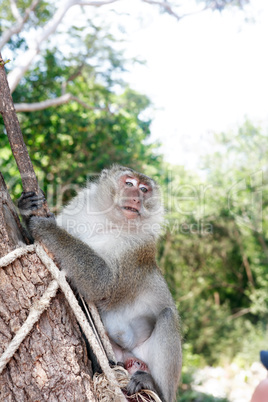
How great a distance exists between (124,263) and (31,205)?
0.96m

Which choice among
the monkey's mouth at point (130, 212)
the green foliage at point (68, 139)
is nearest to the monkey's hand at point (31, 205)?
the monkey's mouth at point (130, 212)

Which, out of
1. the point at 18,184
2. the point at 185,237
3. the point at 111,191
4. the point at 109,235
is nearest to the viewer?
the point at 109,235

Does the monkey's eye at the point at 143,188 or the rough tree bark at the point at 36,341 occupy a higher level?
the monkey's eye at the point at 143,188

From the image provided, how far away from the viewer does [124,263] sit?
3084mm

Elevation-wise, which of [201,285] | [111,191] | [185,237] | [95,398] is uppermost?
[111,191]

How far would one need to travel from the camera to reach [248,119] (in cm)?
1207

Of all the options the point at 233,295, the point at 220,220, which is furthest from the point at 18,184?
the point at 233,295

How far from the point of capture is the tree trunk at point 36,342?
6.18 feet

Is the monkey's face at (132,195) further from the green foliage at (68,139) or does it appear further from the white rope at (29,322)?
the green foliage at (68,139)

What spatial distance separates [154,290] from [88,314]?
40.7 inches

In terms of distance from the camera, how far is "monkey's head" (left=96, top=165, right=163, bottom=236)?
132 inches

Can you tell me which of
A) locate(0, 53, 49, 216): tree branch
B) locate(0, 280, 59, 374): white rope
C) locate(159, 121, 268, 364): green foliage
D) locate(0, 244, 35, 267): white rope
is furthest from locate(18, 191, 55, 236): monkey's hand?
locate(159, 121, 268, 364): green foliage

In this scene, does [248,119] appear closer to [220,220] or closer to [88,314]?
[220,220]

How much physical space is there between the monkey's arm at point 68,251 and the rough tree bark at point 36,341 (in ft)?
0.90
